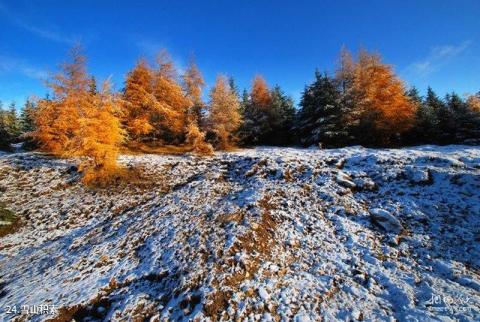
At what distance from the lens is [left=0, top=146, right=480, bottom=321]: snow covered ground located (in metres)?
6.61

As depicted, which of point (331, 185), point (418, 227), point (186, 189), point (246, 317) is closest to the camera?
point (246, 317)

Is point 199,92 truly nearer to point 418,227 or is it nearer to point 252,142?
point 252,142

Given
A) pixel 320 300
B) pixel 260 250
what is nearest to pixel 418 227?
pixel 320 300

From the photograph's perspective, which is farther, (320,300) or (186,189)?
(186,189)

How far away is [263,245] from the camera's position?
8.78 m

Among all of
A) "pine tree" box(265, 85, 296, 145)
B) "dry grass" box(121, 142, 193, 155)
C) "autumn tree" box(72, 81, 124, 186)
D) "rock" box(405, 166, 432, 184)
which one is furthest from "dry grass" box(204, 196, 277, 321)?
"pine tree" box(265, 85, 296, 145)

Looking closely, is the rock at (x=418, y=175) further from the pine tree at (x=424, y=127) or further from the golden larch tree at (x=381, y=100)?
the pine tree at (x=424, y=127)

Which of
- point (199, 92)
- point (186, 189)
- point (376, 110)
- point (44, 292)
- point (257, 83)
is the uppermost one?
point (257, 83)

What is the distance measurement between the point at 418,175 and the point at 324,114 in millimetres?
14788

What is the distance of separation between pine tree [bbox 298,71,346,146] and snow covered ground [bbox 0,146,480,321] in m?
10.1

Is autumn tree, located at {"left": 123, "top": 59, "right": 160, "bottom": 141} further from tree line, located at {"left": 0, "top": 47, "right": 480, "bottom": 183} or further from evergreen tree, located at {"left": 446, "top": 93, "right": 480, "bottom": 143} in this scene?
evergreen tree, located at {"left": 446, "top": 93, "right": 480, "bottom": 143}

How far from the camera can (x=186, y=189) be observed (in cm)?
1412

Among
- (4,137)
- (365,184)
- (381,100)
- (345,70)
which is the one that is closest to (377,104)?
(381,100)

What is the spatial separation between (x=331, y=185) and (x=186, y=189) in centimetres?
788
